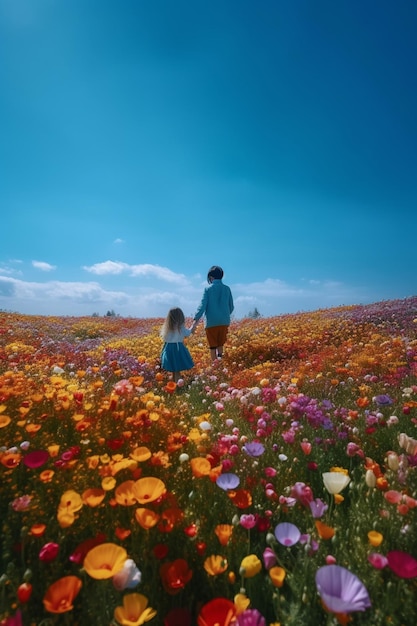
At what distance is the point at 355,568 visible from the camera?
2131 mm

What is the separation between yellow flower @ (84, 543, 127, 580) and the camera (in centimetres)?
158

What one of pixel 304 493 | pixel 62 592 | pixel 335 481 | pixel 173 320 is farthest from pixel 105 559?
pixel 173 320

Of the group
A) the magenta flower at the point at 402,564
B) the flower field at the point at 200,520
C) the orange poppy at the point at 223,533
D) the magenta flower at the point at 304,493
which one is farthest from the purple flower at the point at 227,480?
the magenta flower at the point at 402,564

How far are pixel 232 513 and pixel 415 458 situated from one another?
4.39ft

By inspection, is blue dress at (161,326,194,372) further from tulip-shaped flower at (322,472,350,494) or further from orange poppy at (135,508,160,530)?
orange poppy at (135,508,160,530)

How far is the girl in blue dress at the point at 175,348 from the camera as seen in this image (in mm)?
9070

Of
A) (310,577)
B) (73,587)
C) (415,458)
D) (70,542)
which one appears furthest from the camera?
(415,458)

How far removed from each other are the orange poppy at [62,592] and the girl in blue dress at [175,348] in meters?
7.50

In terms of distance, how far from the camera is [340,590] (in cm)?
150

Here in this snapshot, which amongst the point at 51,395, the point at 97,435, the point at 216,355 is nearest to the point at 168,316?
the point at 216,355

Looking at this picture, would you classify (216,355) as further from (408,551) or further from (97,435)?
(408,551)

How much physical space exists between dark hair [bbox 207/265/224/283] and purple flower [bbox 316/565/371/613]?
31.3 feet

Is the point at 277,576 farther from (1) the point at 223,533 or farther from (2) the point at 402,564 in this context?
(2) the point at 402,564

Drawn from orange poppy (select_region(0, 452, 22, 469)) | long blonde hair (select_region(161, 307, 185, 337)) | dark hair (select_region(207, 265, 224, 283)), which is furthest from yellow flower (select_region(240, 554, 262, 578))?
dark hair (select_region(207, 265, 224, 283))
